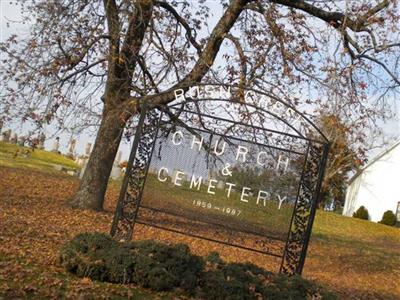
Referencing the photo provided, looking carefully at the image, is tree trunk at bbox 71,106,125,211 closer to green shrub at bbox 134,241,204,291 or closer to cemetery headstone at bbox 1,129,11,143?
green shrub at bbox 134,241,204,291

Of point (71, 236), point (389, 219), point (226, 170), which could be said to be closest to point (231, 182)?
point (226, 170)

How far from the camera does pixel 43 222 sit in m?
13.5

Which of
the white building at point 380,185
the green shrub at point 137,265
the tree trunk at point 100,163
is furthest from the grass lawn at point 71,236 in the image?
the white building at point 380,185

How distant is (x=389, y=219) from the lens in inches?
1380

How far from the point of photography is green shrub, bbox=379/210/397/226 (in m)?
35.0

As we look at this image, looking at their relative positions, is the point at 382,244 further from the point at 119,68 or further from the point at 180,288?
the point at 180,288

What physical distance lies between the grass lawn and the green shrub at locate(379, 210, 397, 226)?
3818 millimetres

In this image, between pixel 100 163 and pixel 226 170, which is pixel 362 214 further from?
pixel 226 170

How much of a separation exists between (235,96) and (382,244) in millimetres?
15402

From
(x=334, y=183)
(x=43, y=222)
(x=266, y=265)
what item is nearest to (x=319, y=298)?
(x=266, y=265)

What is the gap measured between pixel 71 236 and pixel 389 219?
26897mm

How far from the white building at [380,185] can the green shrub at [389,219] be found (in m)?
1.04

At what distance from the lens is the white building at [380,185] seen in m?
37.0

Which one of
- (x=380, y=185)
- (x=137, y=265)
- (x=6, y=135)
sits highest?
(x=380, y=185)
